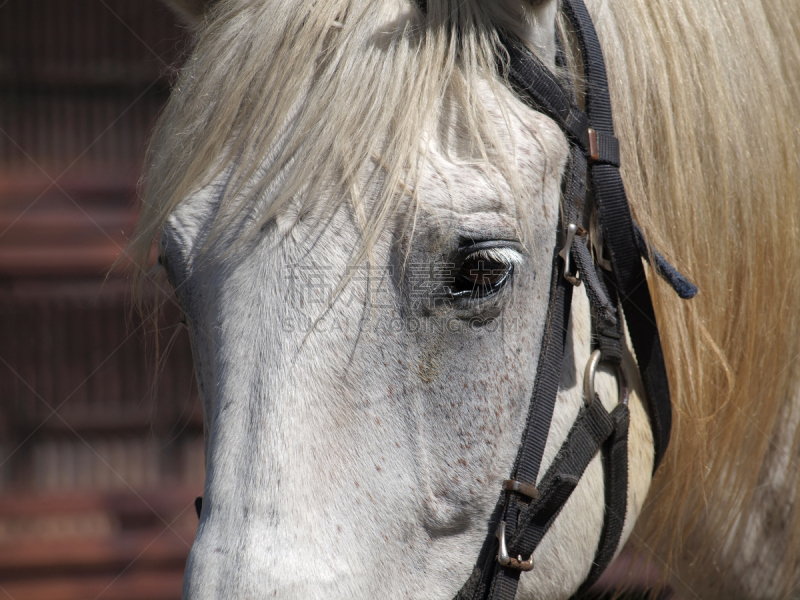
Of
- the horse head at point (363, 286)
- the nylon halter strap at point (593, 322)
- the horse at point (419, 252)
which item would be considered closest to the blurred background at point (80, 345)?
the horse at point (419, 252)

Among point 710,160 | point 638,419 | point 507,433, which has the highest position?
point 710,160

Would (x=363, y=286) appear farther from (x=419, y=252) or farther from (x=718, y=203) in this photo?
(x=718, y=203)

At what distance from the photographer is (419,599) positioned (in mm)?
875

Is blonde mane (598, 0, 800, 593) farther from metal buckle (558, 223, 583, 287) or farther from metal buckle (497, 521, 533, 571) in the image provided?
metal buckle (497, 521, 533, 571)

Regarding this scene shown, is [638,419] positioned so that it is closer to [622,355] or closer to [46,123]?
[622,355]

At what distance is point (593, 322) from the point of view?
3.47 ft

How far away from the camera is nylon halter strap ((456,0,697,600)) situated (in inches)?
36.7

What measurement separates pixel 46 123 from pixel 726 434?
125 inches

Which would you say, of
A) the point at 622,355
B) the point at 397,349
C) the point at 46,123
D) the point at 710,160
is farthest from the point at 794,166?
the point at 46,123

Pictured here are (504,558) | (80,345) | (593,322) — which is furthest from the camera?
(80,345)

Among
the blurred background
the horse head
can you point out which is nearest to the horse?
the horse head

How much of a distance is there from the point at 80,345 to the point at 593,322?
106 inches

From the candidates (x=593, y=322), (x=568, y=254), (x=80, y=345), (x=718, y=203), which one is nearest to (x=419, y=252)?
(x=568, y=254)

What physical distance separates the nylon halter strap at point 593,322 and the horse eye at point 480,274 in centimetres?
14
